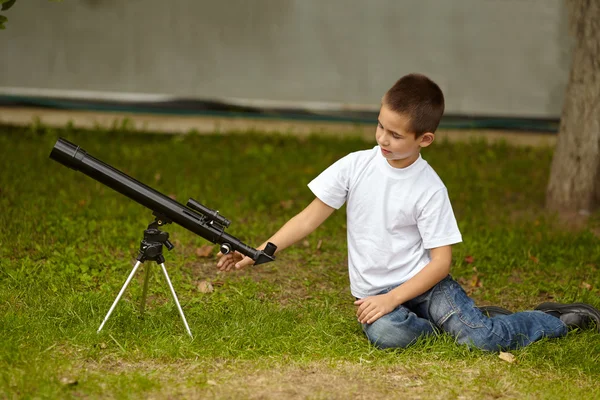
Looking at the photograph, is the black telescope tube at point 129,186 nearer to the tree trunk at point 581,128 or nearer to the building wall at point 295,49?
the tree trunk at point 581,128

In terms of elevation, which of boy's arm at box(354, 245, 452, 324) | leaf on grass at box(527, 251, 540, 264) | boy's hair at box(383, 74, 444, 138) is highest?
boy's hair at box(383, 74, 444, 138)

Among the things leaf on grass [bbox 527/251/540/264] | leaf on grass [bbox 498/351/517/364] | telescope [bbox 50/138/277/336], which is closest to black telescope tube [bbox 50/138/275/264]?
telescope [bbox 50/138/277/336]

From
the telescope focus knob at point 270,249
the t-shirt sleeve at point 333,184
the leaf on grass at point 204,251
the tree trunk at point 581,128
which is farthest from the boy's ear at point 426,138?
the tree trunk at point 581,128

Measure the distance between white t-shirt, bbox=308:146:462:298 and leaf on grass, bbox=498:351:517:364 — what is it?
54cm

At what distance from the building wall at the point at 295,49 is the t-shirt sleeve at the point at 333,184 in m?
4.37

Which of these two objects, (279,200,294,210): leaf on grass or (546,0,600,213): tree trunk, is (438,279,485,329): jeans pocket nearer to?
(279,200,294,210): leaf on grass

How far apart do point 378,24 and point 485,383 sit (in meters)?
5.20

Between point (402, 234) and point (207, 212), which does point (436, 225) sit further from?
point (207, 212)

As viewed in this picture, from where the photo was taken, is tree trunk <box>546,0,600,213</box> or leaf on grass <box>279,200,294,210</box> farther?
leaf on grass <box>279,200,294,210</box>

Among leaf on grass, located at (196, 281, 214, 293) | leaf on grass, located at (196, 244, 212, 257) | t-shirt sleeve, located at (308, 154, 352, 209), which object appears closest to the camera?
t-shirt sleeve, located at (308, 154, 352, 209)

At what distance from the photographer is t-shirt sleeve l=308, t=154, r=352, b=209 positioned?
390 centimetres

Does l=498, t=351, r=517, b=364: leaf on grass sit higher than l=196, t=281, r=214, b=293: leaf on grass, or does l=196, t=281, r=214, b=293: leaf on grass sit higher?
Result: l=196, t=281, r=214, b=293: leaf on grass

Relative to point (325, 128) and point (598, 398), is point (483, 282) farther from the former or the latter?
point (325, 128)

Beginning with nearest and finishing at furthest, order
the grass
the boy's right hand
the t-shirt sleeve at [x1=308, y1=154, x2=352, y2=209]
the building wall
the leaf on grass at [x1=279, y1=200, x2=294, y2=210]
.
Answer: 1. the grass
2. the boy's right hand
3. the t-shirt sleeve at [x1=308, y1=154, x2=352, y2=209]
4. the leaf on grass at [x1=279, y1=200, x2=294, y2=210]
5. the building wall
